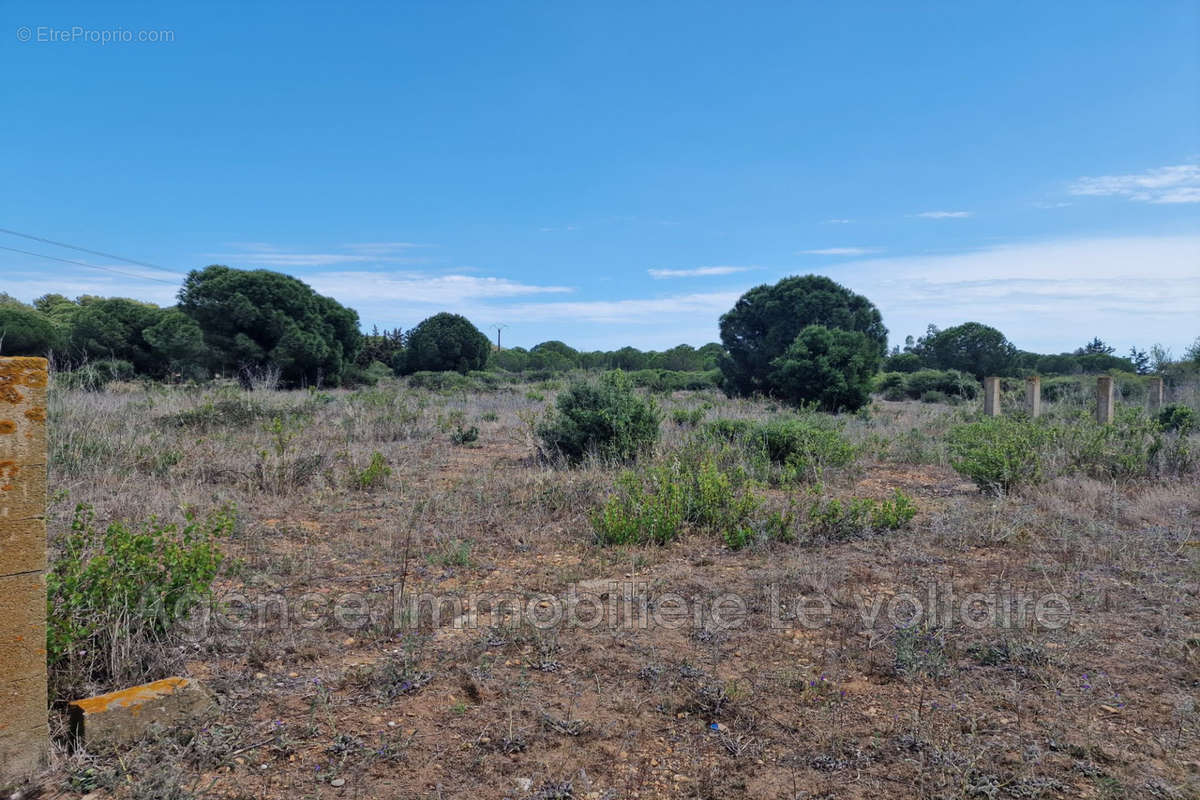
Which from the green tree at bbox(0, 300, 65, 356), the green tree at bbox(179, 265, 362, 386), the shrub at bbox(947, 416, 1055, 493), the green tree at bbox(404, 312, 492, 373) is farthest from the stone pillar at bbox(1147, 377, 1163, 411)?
the green tree at bbox(0, 300, 65, 356)

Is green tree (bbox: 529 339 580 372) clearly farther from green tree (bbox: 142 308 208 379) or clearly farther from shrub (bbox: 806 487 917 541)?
shrub (bbox: 806 487 917 541)

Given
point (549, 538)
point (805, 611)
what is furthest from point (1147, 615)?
point (549, 538)

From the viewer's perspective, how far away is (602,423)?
27.7ft

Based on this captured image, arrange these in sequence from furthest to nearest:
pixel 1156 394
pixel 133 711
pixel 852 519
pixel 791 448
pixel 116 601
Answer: pixel 1156 394 → pixel 791 448 → pixel 852 519 → pixel 116 601 → pixel 133 711

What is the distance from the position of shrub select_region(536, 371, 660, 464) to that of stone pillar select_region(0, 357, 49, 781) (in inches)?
234

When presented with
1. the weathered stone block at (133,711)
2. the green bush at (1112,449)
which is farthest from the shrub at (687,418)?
the weathered stone block at (133,711)

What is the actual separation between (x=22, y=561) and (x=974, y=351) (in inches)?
1380

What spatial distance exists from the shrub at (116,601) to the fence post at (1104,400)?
1235 cm

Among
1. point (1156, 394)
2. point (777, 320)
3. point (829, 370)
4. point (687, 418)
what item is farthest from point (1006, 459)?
point (777, 320)

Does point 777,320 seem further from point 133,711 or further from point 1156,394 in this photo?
point 133,711

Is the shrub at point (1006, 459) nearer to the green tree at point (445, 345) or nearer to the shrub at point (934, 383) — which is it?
the shrub at point (934, 383)

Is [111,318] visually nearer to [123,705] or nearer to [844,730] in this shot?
[123,705]

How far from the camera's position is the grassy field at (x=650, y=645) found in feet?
8.03

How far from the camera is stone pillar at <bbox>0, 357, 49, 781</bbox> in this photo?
2213 mm
